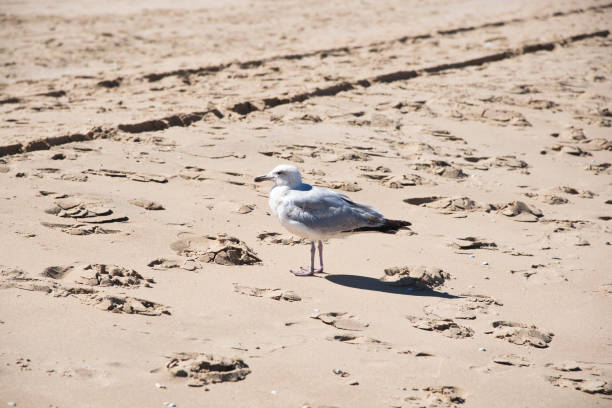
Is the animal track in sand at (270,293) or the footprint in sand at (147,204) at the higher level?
the footprint in sand at (147,204)

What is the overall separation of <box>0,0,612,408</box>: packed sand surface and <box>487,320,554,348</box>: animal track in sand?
0.02m

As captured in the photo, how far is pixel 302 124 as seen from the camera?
9.18 metres

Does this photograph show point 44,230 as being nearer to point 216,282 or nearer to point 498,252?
point 216,282

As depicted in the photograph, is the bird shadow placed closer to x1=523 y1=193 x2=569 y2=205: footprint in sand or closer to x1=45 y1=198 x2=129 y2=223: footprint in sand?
x1=45 y1=198 x2=129 y2=223: footprint in sand

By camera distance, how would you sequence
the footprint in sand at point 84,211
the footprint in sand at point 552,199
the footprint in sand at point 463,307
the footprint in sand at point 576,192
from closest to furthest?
the footprint in sand at point 463,307
the footprint in sand at point 84,211
the footprint in sand at point 552,199
the footprint in sand at point 576,192

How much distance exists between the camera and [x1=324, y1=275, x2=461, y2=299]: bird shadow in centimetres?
514

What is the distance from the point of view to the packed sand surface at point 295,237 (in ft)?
12.6

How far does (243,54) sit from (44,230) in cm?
839

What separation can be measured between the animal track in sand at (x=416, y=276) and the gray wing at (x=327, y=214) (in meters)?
0.40

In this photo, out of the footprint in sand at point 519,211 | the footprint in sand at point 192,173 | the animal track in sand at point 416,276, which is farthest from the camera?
the footprint in sand at point 192,173

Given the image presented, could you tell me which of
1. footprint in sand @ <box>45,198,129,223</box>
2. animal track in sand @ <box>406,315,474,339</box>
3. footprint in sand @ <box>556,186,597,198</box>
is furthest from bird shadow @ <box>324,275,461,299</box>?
footprint in sand @ <box>556,186,597,198</box>

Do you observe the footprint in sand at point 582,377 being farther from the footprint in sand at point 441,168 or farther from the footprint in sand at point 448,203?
the footprint in sand at point 441,168

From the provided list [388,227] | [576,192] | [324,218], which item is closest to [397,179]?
[576,192]

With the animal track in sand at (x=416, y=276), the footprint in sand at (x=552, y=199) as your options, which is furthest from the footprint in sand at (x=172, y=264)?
the footprint in sand at (x=552, y=199)
